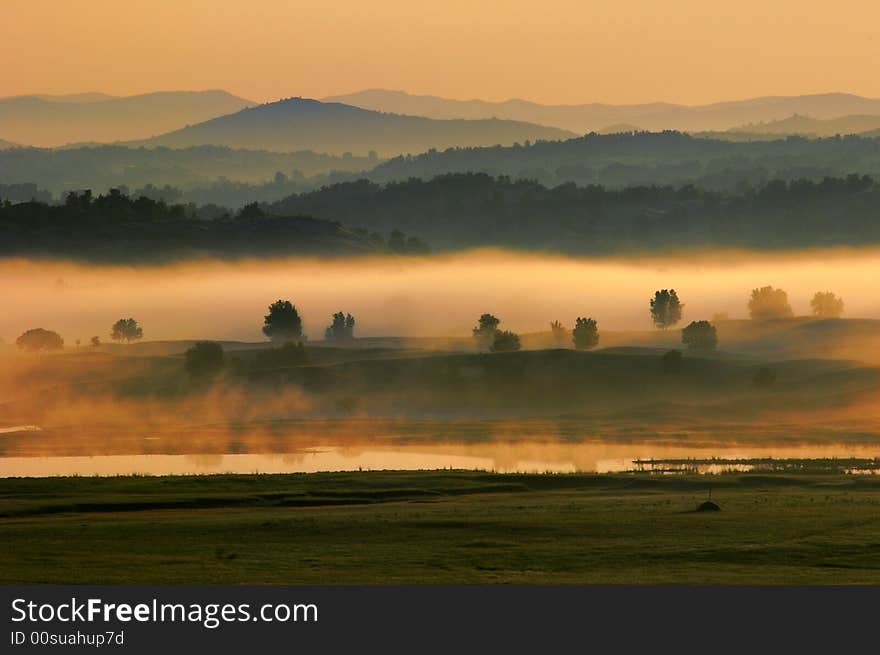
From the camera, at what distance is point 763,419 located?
520 ft

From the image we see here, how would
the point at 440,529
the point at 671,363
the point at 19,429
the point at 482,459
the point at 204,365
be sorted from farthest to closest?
the point at 204,365, the point at 671,363, the point at 19,429, the point at 482,459, the point at 440,529

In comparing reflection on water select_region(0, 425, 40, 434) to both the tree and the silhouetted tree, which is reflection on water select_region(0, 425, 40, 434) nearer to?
the tree

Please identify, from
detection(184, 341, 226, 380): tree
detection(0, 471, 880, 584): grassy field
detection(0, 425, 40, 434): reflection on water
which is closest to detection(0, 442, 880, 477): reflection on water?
detection(0, 471, 880, 584): grassy field

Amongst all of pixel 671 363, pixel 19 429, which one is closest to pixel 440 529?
pixel 19 429

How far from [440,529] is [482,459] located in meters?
44.0

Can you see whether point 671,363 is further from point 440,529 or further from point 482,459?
point 440,529

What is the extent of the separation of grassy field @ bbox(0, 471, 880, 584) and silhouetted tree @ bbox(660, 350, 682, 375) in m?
86.1

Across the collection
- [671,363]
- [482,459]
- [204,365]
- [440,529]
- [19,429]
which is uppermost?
[204,365]

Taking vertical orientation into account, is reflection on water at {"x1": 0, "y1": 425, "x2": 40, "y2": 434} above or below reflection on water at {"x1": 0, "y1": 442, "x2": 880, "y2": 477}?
above

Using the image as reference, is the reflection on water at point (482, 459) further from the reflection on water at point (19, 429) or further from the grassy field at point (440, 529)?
the reflection on water at point (19, 429)

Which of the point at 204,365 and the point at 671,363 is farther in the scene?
the point at 204,365

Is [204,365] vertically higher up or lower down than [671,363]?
higher up

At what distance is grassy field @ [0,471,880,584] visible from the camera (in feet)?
204

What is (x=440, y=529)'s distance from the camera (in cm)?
7388
